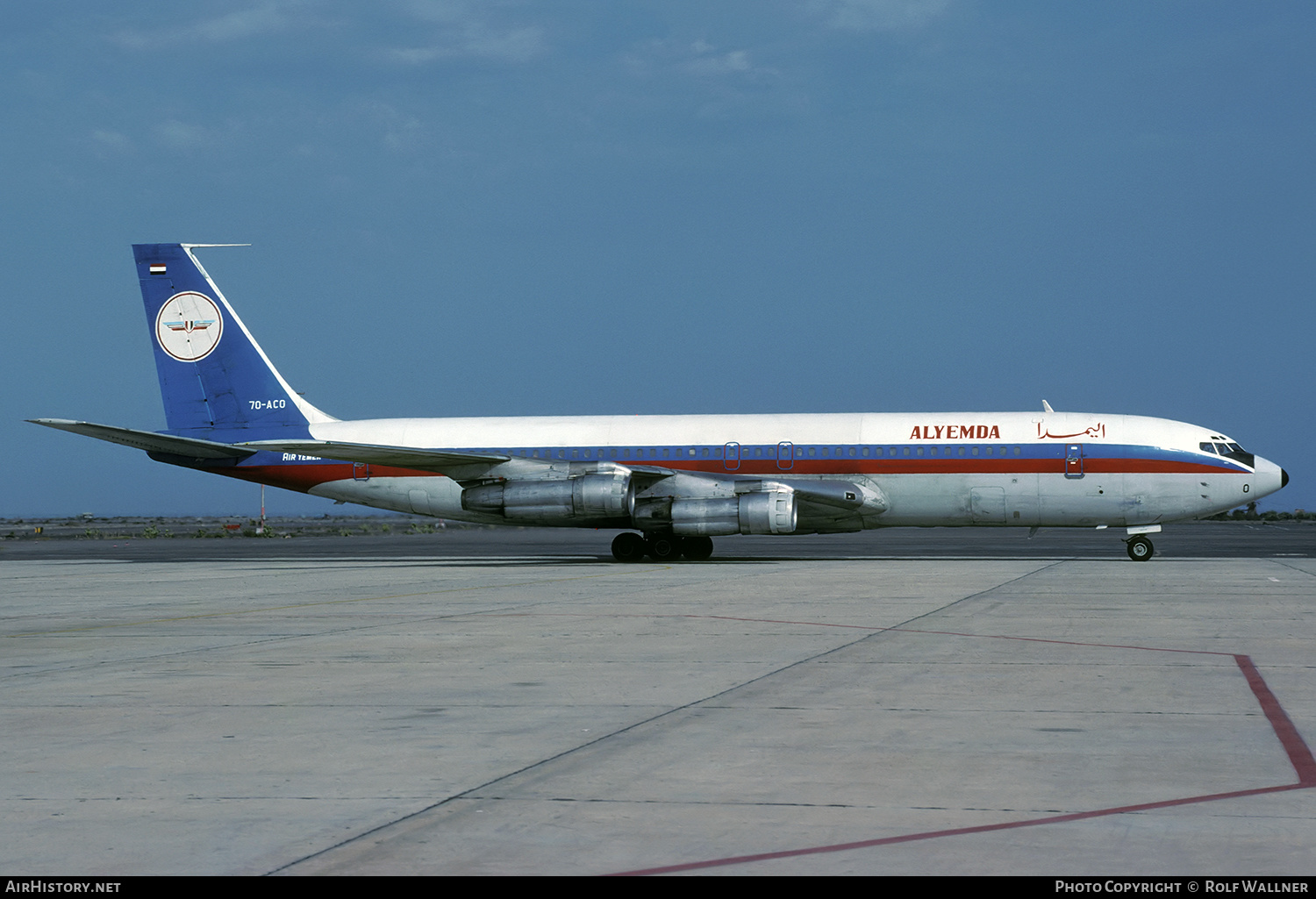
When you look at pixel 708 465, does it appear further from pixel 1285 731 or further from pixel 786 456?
→ pixel 1285 731

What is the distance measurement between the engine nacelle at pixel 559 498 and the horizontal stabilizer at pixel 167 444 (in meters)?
7.68

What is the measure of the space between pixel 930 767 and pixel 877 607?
1103cm

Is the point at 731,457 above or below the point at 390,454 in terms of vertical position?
below

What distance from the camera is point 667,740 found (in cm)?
799

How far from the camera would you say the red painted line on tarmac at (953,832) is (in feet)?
17.1

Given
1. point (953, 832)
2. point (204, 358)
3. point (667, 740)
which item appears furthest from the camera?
point (204, 358)

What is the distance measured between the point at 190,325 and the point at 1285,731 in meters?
35.1

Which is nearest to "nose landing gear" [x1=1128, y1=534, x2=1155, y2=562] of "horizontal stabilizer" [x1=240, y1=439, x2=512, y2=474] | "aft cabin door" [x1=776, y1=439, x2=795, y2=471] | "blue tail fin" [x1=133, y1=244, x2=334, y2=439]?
"aft cabin door" [x1=776, y1=439, x2=795, y2=471]

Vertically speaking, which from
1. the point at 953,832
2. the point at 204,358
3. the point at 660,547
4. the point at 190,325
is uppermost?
the point at 190,325

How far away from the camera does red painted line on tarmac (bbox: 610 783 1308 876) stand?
5227mm

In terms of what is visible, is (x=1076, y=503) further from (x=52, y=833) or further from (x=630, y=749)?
(x=52, y=833)

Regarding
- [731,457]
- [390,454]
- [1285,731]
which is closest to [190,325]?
[390,454]

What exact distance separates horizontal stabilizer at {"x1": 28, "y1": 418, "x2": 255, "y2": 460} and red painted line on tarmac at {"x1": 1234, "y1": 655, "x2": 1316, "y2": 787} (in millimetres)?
30444

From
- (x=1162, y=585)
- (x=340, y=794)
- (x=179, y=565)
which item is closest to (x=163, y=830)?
(x=340, y=794)
